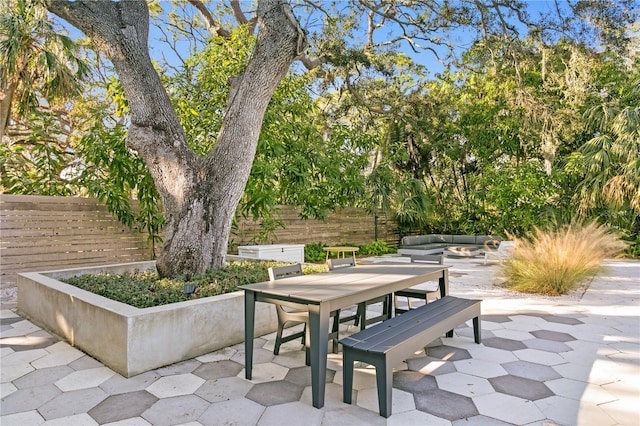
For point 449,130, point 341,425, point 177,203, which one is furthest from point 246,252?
point 449,130

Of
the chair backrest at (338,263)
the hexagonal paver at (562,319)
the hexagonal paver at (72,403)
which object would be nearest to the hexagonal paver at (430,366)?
the chair backrest at (338,263)

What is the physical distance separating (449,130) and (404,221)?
3130 millimetres

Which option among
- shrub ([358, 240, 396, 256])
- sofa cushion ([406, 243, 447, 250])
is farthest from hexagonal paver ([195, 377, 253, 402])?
shrub ([358, 240, 396, 256])

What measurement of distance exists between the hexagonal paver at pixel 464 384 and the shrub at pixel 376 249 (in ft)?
27.2

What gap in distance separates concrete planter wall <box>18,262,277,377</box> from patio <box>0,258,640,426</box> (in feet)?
0.29

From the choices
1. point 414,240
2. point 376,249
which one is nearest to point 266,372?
point 414,240

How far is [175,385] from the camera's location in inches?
102

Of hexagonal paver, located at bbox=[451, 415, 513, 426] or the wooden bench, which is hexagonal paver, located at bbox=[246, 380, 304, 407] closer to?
the wooden bench

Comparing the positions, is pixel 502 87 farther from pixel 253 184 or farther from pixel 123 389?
pixel 123 389

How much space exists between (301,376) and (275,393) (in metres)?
0.31

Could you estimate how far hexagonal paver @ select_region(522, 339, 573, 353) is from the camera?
10.7 feet

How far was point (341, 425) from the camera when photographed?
208 cm

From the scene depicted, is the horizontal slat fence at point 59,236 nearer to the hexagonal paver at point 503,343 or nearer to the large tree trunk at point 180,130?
the large tree trunk at point 180,130

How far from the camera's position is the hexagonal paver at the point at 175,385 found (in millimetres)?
2467
